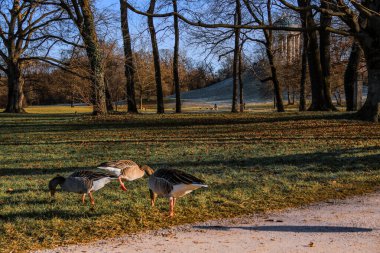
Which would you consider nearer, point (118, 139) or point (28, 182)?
point (28, 182)

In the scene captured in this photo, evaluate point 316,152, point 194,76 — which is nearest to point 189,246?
point 316,152

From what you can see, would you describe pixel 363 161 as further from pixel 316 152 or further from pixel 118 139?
pixel 118 139

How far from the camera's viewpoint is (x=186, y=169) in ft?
35.0

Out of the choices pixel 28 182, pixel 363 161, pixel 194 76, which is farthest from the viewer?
pixel 194 76

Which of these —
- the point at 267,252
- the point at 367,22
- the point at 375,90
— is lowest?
the point at 267,252

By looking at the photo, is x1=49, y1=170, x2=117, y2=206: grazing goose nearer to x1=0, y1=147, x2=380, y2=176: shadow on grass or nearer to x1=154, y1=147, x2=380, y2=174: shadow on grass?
x1=0, y1=147, x2=380, y2=176: shadow on grass

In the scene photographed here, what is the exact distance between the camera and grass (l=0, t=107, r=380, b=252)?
630 centimetres

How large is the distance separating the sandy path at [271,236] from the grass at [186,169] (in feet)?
1.27

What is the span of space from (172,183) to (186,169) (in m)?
4.59

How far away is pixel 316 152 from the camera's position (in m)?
13.1

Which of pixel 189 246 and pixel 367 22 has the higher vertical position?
pixel 367 22

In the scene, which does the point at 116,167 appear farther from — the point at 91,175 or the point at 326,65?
the point at 326,65

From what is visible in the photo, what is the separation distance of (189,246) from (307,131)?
46.9 ft

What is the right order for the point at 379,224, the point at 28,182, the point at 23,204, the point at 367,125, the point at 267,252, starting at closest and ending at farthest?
the point at 267,252
the point at 379,224
the point at 23,204
the point at 28,182
the point at 367,125
